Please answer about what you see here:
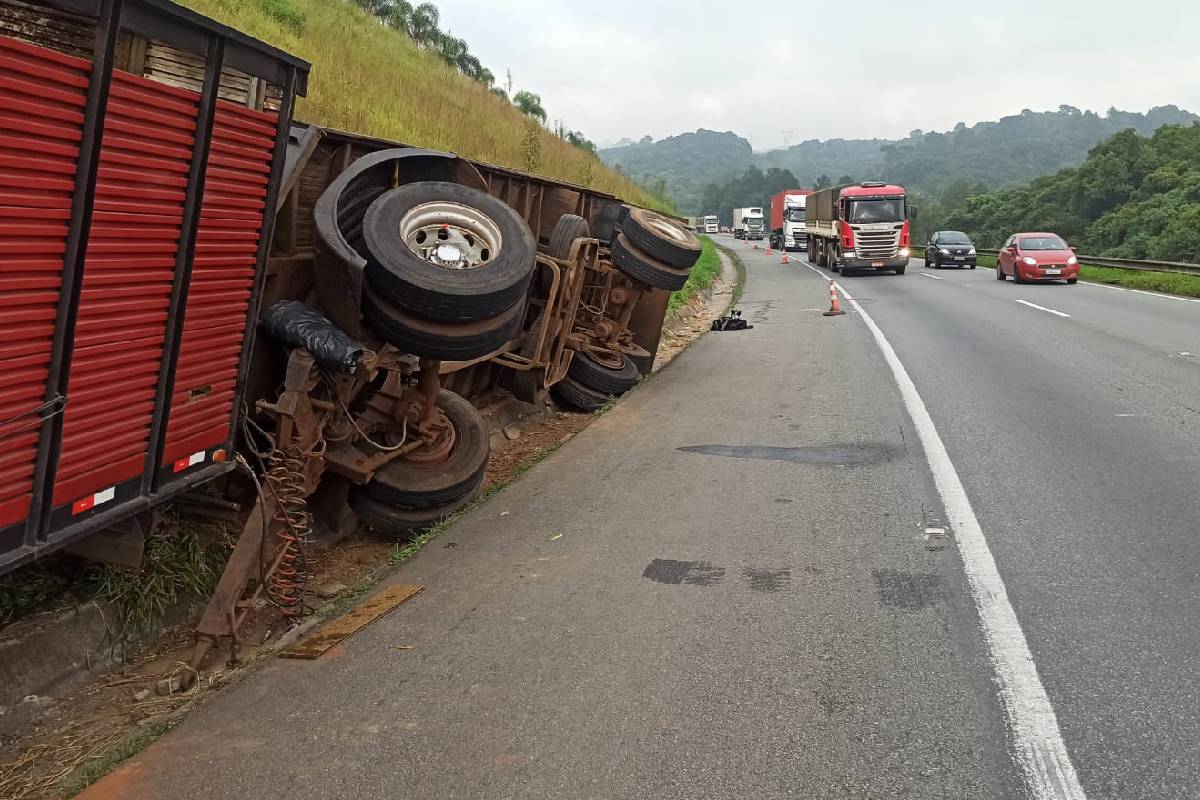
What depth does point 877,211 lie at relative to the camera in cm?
2997

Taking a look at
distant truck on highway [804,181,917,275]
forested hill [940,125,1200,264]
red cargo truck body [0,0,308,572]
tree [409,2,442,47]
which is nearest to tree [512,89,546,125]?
tree [409,2,442,47]

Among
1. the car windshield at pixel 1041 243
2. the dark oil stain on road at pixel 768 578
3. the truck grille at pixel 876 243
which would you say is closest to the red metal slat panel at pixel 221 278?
the dark oil stain on road at pixel 768 578

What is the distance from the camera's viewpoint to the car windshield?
26109 mm

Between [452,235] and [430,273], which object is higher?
[452,235]

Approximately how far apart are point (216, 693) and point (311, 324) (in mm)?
1882

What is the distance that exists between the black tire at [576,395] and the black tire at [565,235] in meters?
1.42

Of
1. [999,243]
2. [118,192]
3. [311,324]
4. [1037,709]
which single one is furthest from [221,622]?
[999,243]

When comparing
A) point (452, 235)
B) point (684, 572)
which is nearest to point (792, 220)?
point (452, 235)

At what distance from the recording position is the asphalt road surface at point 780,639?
9.93 ft

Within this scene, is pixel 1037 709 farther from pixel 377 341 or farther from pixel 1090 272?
pixel 1090 272

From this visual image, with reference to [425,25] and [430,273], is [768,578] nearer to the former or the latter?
[430,273]

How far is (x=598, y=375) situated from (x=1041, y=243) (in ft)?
69.1

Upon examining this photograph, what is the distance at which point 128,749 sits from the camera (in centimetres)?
329

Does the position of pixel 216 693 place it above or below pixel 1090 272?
below
